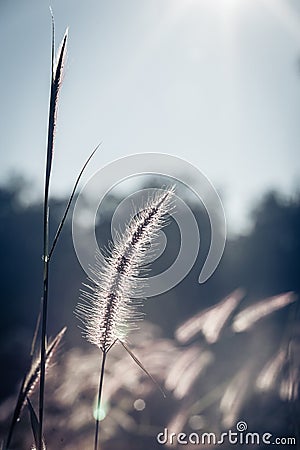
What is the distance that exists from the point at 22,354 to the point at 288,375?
1.35 metres

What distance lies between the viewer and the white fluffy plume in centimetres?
100

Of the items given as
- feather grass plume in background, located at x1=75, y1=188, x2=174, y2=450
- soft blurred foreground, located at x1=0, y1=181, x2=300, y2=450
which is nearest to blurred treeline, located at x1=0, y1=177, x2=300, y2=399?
soft blurred foreground, located at x1=0, y1=181, x2=300, y2=450

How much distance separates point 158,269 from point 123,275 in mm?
4204

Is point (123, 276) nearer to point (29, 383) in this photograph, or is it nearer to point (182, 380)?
point (29, 383)

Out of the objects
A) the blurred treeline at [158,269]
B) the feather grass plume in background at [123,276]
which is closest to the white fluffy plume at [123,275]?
the feather grass plume in background at [123,276]

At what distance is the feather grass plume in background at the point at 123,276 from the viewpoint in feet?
3.27

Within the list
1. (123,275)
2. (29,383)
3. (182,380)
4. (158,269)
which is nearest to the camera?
(29,383)

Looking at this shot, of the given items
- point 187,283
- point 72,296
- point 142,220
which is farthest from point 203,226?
point 142,220

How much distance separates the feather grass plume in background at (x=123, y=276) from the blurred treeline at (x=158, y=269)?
165 centimetres

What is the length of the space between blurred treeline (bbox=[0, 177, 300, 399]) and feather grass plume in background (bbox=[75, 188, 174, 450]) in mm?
1654

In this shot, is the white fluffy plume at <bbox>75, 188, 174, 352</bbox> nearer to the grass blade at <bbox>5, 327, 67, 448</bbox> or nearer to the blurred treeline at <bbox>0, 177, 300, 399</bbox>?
the grass blade at <bbox>5, 327, 67, 448</bbox>

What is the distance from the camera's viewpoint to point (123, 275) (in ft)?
3.32

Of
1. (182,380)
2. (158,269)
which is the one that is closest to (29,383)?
(182,380)

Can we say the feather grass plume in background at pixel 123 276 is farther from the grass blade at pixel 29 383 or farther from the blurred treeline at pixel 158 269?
the blurred treeline at pixel 158 269
